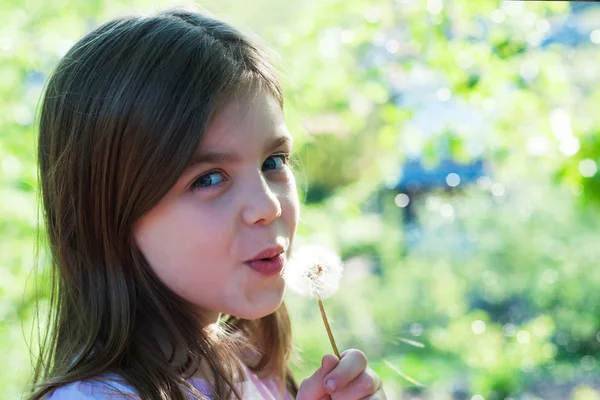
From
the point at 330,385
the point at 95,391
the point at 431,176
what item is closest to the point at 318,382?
the point at 330,385

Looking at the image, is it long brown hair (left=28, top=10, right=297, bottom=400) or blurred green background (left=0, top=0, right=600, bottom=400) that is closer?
long brown hair (left=28, top=10, right=297, bottom=400)

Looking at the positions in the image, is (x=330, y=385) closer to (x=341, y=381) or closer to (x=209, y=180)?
(x=341, y=381)

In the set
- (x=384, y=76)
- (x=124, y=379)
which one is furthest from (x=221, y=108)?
(x=384, y=76)

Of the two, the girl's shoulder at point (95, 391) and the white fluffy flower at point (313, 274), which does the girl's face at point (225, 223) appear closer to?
the white fluffy flower at point (313, 274)

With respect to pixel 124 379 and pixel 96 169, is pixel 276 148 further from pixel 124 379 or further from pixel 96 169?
pixel 124 379

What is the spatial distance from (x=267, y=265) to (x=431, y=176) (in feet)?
14.9

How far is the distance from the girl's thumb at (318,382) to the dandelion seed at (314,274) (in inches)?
0.6

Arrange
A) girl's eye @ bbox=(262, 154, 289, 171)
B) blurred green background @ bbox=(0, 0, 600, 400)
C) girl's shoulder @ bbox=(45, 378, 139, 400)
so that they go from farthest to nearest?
blurred green background @ bbox=(0, 0, 600, 400), girl's eye @ bbox=(262, 154, 289, 171), girl's shoulder @ bbox=(45, 378, 139, 400)

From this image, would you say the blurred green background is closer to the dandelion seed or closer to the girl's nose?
the dandelion seed

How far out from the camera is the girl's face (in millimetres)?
892

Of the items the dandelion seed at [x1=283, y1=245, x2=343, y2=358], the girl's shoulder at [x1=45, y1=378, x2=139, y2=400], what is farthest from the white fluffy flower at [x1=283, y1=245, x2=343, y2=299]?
the girl's shoulder at [x1=45, y1=378, x2=139, y2=400]

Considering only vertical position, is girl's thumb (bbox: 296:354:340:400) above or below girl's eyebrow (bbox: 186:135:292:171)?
below

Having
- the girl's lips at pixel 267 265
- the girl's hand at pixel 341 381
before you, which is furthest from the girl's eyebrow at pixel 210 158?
the girl's hand at pixel 341 381

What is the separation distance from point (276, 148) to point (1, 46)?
4.87ft
